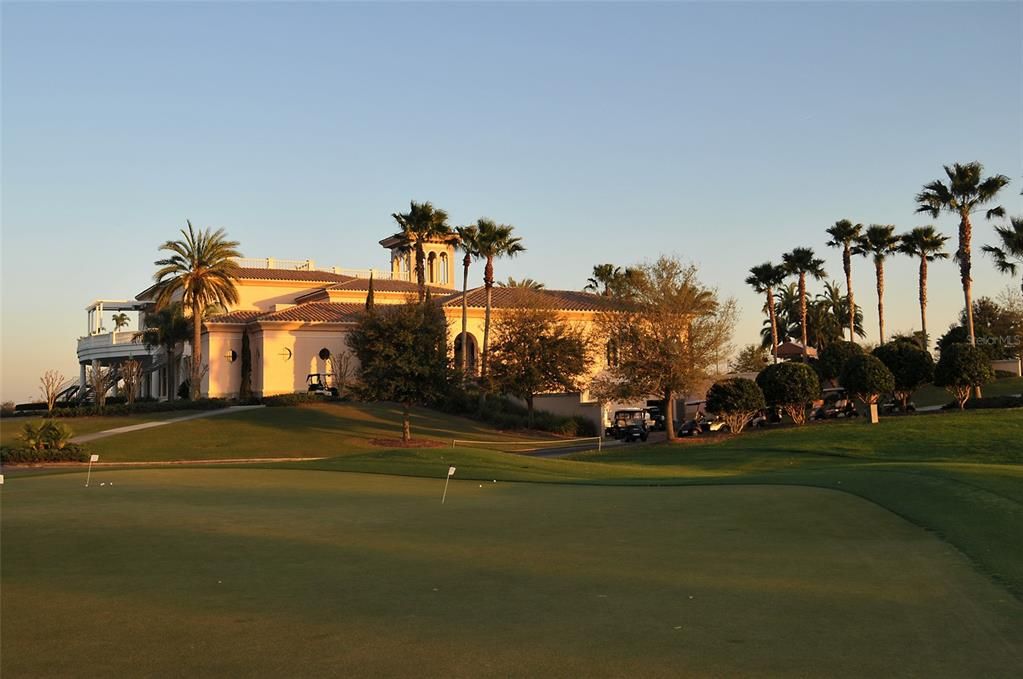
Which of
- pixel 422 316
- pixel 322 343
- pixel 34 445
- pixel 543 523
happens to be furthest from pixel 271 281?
pixel 543 523

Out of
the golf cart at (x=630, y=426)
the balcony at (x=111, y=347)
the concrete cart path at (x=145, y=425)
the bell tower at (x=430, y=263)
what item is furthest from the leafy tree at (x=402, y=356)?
the bell tower at (x=430, y=263)

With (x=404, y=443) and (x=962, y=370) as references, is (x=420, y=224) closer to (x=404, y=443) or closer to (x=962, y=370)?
(x=404, y=443)

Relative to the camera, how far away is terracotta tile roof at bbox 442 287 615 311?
67375mm

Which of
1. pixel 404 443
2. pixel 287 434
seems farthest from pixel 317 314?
pixel 404 443

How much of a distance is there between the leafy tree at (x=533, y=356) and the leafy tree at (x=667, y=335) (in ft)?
45.2

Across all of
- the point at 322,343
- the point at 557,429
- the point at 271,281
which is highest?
the point at 271,281

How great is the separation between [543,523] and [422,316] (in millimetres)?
39040

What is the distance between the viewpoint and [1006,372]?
6638 cm

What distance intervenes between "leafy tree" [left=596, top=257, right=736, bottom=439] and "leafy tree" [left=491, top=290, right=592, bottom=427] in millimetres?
13769

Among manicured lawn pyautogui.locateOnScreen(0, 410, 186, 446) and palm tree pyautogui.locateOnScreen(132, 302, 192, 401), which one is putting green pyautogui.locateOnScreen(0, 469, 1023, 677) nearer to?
manicured lawn pyautogui.locateOnScreen(0, 410, 186, 446)

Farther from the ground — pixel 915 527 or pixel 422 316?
pixel 422 316

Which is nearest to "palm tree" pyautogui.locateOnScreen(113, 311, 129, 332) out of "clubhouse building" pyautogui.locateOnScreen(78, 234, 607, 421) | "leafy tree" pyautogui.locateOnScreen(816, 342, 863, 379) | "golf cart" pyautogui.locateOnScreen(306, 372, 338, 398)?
"clubhouse building" pyautogui.locateOnScreen(78, 234, 607, 421)

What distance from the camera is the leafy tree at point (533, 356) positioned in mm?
59812

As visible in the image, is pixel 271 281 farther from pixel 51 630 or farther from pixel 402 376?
pixel 51 630
